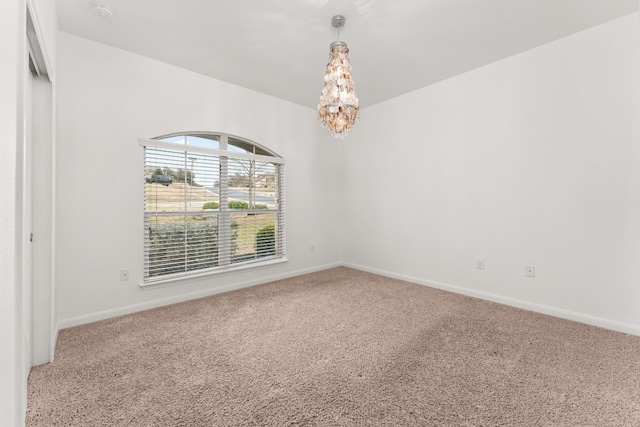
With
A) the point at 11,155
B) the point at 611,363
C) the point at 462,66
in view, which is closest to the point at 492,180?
the point at 462,66

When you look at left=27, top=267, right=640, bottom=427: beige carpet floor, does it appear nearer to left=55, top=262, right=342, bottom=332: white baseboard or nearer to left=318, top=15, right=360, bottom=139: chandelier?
left=55, top=262, right=342, bottom=332: white baseboard

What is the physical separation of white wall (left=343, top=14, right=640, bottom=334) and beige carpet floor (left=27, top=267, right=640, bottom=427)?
0.41m

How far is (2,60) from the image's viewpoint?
0.92 m

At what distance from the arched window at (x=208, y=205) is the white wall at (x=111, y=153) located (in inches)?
5.1

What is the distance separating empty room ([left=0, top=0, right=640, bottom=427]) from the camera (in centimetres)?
157

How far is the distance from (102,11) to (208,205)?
2.01m

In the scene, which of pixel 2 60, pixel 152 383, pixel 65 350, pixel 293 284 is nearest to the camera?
pixel 2 60

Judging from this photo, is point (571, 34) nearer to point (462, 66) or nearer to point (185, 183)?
point (462, 66)

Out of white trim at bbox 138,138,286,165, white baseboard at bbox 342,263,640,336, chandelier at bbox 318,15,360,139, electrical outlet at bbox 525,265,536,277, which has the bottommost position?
white baseboard at bbox 342,263,640,336

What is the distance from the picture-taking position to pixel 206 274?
11.1ft

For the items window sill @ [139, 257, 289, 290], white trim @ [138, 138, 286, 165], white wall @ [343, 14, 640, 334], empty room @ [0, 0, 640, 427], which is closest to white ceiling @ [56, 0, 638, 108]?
empty room @ [0, 0, 640, 427]

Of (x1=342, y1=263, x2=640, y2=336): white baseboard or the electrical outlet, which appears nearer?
(x1=342, y1=263, x2=640, y2=336): white baseboard

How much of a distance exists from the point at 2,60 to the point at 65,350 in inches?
84.7

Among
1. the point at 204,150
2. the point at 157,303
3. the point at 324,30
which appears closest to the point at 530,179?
the point at 324,30
